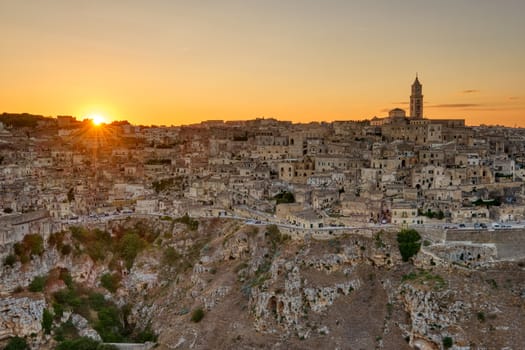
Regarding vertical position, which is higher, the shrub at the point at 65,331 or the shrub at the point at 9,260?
the shrub at the point at 9,260

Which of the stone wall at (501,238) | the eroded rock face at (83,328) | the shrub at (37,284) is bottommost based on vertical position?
the eroded rock face at (83,328)

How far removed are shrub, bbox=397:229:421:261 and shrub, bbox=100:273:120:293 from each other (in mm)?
22549

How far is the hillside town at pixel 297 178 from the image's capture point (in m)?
42.6

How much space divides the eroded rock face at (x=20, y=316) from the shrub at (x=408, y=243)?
24.6 m

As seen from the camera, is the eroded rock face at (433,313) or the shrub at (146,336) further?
the shrub at (146,336)

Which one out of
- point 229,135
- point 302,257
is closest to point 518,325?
point 302,257

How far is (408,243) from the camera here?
38.2 m

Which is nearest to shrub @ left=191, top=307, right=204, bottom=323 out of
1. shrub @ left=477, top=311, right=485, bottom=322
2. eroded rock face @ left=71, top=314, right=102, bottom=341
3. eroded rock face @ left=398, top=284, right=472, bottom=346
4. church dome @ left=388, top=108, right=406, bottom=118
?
eroded rock face @ left=71, top=314, right=102, bottom=341

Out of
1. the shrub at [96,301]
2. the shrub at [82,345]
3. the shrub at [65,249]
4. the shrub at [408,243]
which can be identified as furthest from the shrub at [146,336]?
the shrub at [408,243]

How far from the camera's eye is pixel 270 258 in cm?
4053

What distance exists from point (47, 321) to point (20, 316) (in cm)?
176

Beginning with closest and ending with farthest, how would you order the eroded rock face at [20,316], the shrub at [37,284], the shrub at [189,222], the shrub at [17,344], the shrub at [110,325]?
the shrub at [17,344], the eroded rock face at [20,316], the shrub at [110,325], the shrub at [37,284], the shrub at [189,222]

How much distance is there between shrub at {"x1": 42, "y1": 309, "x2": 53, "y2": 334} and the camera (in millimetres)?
37487

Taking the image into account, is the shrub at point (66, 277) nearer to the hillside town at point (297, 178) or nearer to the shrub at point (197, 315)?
the hillside town at point (297, 178)
